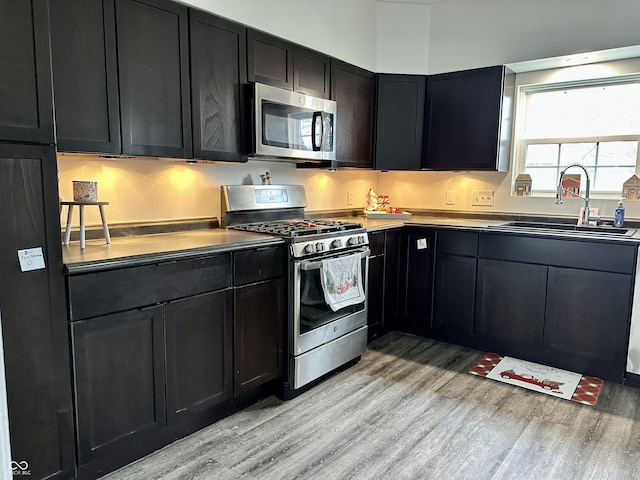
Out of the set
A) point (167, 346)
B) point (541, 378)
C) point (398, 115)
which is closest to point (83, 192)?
point (167, 346)

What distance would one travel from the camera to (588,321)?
2.81 metres

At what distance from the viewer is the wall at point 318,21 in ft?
8.29

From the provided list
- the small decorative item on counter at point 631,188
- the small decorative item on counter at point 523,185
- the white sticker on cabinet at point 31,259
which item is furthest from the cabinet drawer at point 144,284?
the small decorative item on counter at point 631,188

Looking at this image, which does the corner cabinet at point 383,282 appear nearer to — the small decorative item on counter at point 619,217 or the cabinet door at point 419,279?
the cabinet door at point 419,279

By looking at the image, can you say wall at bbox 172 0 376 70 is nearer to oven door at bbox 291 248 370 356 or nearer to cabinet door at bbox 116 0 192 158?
cabinet door at bbox 116 0 192 158

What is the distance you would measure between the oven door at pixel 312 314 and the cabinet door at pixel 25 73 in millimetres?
1365

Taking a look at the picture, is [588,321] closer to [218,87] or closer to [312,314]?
[312,314]

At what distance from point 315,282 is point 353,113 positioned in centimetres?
149

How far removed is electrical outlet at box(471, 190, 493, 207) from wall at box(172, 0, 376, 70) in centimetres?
135

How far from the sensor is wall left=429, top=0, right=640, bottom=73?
9.96 ft

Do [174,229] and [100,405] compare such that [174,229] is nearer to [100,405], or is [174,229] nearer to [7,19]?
[100,405]

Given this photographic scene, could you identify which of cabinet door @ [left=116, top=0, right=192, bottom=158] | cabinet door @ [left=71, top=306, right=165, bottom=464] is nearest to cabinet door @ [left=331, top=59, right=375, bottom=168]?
cabinet door @ [left=116, top=0, right=192, bottom=158]

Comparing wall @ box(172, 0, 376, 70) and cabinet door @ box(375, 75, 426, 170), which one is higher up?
wall @ box(172, 0, 376, 70)

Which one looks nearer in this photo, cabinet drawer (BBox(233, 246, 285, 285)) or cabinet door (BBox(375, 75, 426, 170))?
cabinet drawer (BBox(233, 246, 285, 285))
